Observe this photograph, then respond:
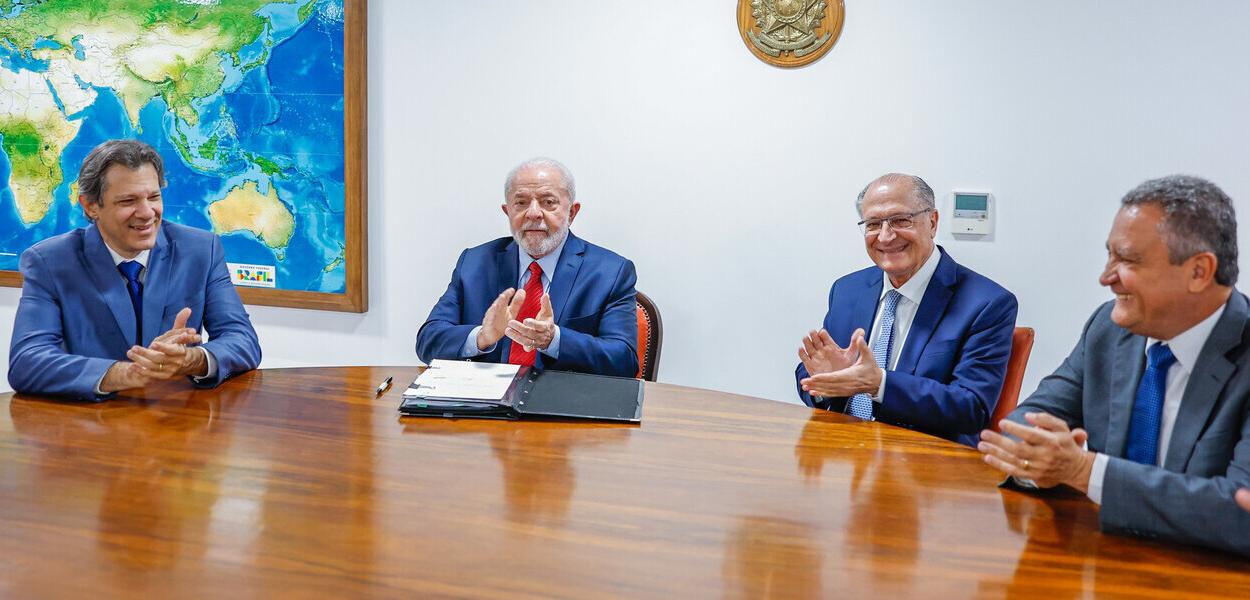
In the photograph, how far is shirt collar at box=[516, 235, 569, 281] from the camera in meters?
3.16

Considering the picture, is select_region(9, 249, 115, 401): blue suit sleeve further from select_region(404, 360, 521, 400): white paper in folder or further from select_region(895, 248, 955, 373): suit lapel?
select_region(895, 248, 955, 373): suit lapel

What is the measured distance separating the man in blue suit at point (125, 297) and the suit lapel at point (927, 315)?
5.83 ft

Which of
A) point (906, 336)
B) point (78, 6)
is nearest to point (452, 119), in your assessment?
point (78, 6)

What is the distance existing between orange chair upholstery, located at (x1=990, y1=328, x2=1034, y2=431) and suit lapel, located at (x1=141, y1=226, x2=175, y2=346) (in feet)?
7.46

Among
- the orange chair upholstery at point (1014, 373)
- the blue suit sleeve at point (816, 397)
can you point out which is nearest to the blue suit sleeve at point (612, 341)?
the blue suit sleeve at point (816, 397)

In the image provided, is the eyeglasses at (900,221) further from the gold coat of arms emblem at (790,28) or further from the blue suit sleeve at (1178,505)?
the blue suit sleeve at (1178,505)

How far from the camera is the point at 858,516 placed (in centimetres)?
168

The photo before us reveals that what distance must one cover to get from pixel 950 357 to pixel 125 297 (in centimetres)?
220

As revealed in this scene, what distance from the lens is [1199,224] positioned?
1.72 m

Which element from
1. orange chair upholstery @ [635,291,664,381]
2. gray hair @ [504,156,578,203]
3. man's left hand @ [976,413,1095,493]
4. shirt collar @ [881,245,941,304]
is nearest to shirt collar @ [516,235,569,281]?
gray hair @ [504,156,578,203]

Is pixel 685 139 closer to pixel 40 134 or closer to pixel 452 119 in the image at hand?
pixel 452 119

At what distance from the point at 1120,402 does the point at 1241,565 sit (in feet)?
1.46

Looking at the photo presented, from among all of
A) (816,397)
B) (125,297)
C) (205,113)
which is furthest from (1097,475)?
(205,113)

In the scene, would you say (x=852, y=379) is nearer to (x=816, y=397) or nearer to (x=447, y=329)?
(x=816, y=397)
